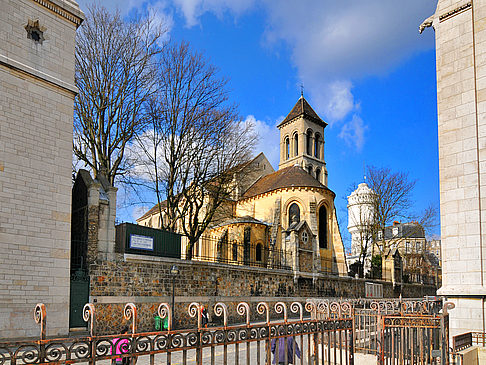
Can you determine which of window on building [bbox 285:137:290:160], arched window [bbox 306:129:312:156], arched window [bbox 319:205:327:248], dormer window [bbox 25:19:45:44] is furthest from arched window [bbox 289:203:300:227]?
dormer window [bbox 25:19:45:44]

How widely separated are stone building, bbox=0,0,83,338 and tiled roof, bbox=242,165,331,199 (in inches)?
982

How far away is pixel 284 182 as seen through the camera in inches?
1555

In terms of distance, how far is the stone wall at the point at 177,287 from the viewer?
1650 cm

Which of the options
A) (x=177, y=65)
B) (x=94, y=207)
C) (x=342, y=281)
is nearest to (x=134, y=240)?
(x=94, y=207)

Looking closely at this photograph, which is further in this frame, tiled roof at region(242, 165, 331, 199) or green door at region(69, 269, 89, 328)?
tiled roof at region(242, 165, 331, 199)

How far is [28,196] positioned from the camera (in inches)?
565

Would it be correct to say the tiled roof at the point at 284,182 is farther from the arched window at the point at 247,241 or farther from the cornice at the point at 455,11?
the cornice at the point at 455,11

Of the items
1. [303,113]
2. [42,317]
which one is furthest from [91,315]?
[303,113]

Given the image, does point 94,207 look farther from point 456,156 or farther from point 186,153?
point 456,156

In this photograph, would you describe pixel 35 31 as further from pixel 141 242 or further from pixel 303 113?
pixel 303 113

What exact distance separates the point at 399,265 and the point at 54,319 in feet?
111

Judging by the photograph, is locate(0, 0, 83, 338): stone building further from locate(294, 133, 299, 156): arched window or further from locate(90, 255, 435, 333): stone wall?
locate(294, 133, 299, 156): arched window

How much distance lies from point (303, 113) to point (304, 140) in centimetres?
329

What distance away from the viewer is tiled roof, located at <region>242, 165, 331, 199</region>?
126ft
